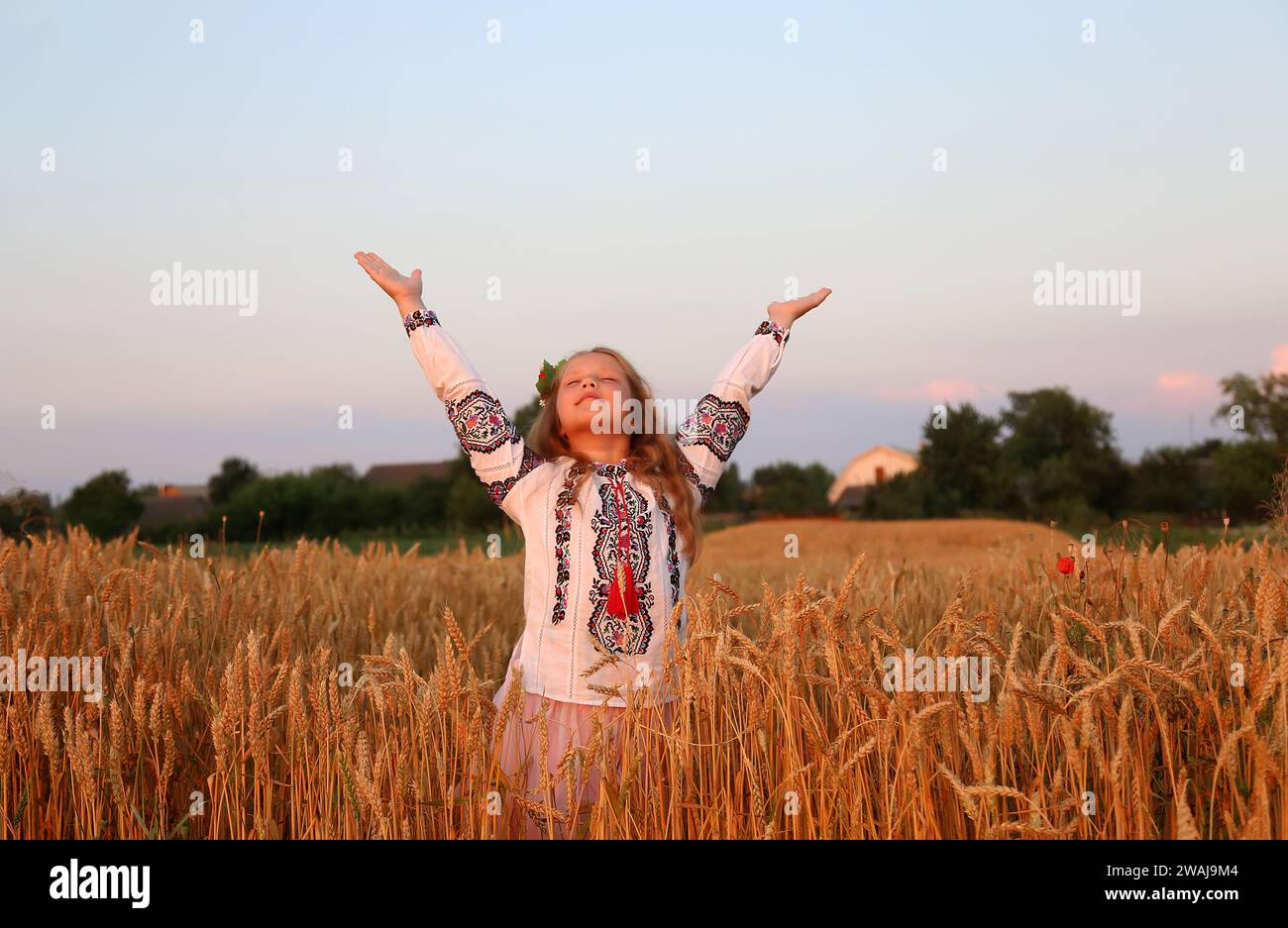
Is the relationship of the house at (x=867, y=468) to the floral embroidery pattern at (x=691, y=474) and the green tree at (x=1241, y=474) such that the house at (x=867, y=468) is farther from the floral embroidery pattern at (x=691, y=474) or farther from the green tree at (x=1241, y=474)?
the floral embroidery pattern at (x=691, y=474)

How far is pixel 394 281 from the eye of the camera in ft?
12.0

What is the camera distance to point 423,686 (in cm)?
291

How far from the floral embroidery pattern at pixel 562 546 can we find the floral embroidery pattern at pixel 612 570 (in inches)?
3.4

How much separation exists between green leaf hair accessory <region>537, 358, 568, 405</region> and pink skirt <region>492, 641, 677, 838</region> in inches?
38.7

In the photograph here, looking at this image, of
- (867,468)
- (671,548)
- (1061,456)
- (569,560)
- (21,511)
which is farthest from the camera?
(867,468)

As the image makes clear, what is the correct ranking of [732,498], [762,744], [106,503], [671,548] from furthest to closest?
[732,498]
[106,503]
[671,548]
[762,744]

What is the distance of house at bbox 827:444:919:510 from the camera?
123 ft

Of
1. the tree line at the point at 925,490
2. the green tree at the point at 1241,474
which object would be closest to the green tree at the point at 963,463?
the tree line at the point at 925,490

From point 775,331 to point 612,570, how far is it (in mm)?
1089

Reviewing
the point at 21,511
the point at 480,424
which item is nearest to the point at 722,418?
the point at 480,424

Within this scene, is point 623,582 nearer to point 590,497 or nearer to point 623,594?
point 623,594

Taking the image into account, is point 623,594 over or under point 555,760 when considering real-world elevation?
over

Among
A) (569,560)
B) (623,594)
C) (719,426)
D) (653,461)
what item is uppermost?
(719,426)
